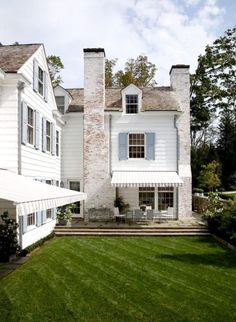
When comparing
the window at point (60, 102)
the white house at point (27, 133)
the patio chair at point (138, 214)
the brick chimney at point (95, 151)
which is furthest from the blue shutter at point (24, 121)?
the window at point (60, 102)

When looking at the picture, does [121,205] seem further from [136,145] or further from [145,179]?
[136,145]

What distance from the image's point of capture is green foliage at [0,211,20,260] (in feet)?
57.2

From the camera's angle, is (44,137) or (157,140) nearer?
(44,137)

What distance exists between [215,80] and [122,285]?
47.7 m

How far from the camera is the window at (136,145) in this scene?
33.0 metres

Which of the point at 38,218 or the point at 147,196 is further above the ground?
the point at 147,196

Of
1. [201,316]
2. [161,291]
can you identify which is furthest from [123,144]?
[201,316]

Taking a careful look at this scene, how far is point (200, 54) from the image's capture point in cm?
Answer: 5612

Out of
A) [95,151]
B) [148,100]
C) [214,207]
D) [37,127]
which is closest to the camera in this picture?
[37,127]

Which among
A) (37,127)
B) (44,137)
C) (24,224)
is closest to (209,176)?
(44,137)

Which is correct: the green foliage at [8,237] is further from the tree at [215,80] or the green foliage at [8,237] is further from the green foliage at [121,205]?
the tree at [215,80]

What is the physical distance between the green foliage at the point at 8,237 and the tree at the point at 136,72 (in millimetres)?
38160

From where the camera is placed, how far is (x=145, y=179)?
3045 cm

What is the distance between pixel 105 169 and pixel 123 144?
2617 mm
